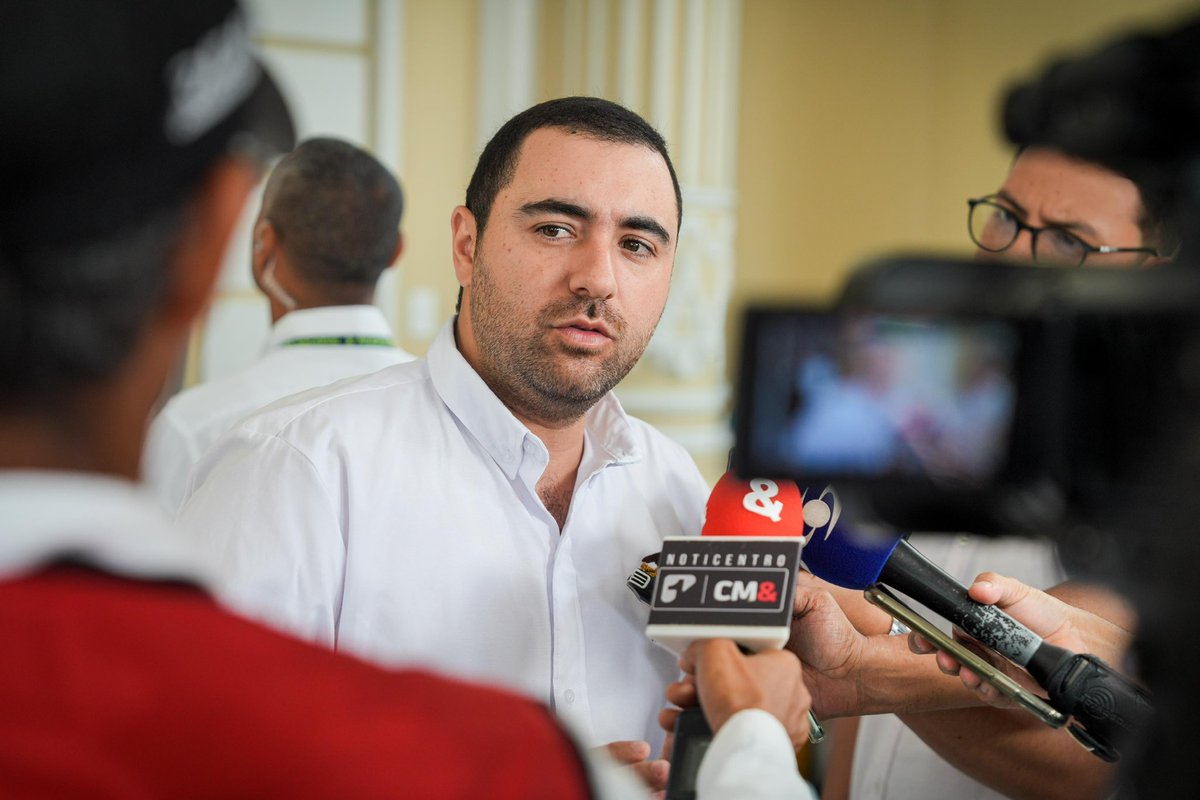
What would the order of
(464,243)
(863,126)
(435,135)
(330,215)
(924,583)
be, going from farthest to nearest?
(863,126)
(435,135)
(330,215)
(464,243)
(924,583)

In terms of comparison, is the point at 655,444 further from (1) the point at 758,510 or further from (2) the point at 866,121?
(2) the point at 866,121

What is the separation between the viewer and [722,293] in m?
4.11

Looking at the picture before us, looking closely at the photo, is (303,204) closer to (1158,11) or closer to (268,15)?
(268,15)

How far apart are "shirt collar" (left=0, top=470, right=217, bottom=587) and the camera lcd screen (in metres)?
0.33

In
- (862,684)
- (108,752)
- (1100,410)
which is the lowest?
(862,684)

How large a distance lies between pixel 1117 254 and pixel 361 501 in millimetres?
1002

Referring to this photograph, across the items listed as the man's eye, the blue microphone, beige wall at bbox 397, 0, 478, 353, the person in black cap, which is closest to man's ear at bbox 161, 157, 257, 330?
the person in black cap

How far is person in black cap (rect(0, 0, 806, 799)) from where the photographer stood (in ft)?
1.88

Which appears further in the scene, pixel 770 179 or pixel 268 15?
pixel 770 179

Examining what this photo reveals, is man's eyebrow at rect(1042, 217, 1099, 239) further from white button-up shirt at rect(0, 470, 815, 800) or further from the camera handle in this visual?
white button-up shirt at rect(0, 470, 815, 800)

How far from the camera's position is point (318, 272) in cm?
226

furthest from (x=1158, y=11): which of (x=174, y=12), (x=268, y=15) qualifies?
(x=174, y=12)

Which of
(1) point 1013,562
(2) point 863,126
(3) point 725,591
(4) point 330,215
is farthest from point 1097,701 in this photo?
(2) point 863,126

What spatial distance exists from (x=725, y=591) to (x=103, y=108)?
729mm
